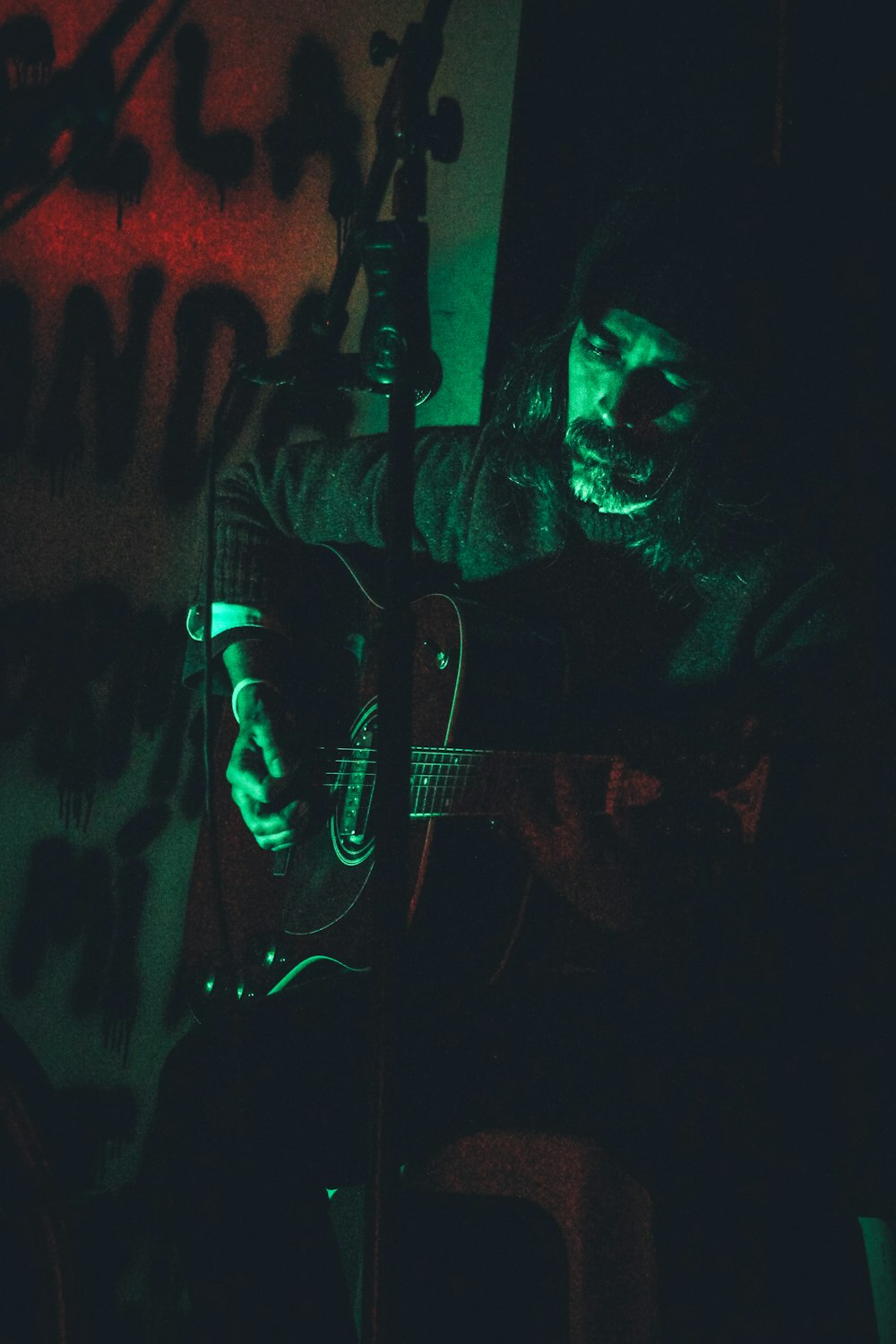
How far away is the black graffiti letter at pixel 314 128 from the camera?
2100 millimetres

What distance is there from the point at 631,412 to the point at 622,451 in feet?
0.25

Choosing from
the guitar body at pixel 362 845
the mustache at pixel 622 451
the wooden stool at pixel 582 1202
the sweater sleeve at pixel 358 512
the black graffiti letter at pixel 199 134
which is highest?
the black graffiti letter at pixel 199 134

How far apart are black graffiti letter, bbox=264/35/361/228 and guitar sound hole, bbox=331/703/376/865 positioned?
123 centimetres

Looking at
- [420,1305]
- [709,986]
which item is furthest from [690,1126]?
[420,1305]

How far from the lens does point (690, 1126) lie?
1.47 m

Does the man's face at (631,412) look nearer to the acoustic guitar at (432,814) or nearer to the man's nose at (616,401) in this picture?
the man's nose at (616,401)

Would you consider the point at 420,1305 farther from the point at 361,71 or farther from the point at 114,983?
the point at 361,71

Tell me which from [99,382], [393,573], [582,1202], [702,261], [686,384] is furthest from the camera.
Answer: [99,382]

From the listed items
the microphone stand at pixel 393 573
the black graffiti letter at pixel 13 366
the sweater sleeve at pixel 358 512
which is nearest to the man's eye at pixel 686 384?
the sweater sleeve at pixel 358 512

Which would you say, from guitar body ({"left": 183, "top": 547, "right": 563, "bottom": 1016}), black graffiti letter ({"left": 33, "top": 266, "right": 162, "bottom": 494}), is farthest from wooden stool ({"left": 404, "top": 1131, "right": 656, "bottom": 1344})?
black graffiti letter ({"left": 33, "top": 266, "right": 162, "bottom": 494})

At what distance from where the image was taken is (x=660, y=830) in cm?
160

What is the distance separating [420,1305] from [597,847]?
816 millimetres

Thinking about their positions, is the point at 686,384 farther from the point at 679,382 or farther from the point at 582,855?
the point at 582,855

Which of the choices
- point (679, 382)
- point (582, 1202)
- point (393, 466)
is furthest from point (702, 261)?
point (582, 1202)
